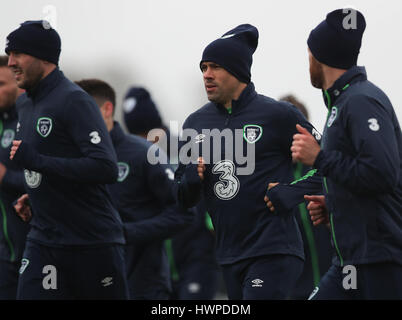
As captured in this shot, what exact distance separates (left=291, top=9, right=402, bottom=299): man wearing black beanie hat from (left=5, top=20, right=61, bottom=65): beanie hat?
2266 millimetres

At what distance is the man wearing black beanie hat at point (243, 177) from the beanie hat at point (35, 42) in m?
1.20

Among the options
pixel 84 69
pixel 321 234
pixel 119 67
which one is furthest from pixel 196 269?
pixel 119 67

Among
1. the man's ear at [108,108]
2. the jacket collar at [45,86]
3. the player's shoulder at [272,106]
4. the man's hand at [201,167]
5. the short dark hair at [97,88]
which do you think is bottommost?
the man's ear at [108,108]

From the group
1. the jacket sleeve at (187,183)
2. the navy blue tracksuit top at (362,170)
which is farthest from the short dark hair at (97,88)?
the navy blue tracksuit top at (362,170)

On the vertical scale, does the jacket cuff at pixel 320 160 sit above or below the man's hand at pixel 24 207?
above

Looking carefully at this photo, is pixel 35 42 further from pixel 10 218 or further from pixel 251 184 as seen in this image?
pixel 251 184

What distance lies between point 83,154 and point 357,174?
227 centimetres

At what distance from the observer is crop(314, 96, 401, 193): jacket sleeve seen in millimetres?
5586

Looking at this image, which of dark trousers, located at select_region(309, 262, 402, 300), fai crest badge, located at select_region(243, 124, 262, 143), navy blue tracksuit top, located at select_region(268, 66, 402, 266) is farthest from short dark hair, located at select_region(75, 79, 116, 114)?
dark trousers, located at select_region(309, 262, 402, 300)

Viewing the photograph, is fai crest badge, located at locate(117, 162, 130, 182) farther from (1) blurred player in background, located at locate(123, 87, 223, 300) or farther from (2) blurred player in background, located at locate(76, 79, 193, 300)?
(1) blurred player in background, located at locate(123, 87, 223, 300)

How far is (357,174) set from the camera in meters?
5.63

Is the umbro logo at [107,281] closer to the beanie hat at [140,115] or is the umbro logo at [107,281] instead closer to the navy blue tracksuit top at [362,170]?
the navy blue tracksuit top at [362,170]

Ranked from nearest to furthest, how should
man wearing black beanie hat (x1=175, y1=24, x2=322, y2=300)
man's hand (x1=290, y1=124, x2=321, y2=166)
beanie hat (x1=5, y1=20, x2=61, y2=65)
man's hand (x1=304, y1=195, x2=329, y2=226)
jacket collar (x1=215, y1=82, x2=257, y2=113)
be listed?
man's hand (x1=290, y1=124, x2=321, y2=166) → man's hand (x1=304, y1=195, x2=329, y2=226) → man wearing black beanie hat (x1=175, y1=24, x2=322, y2=300) → jacket collar (x1=215, y1=82, x2=257, y2=113) → beanie hat (x1=5, y1=20, x2=61, y2=65)

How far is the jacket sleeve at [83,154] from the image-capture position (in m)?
6.96
